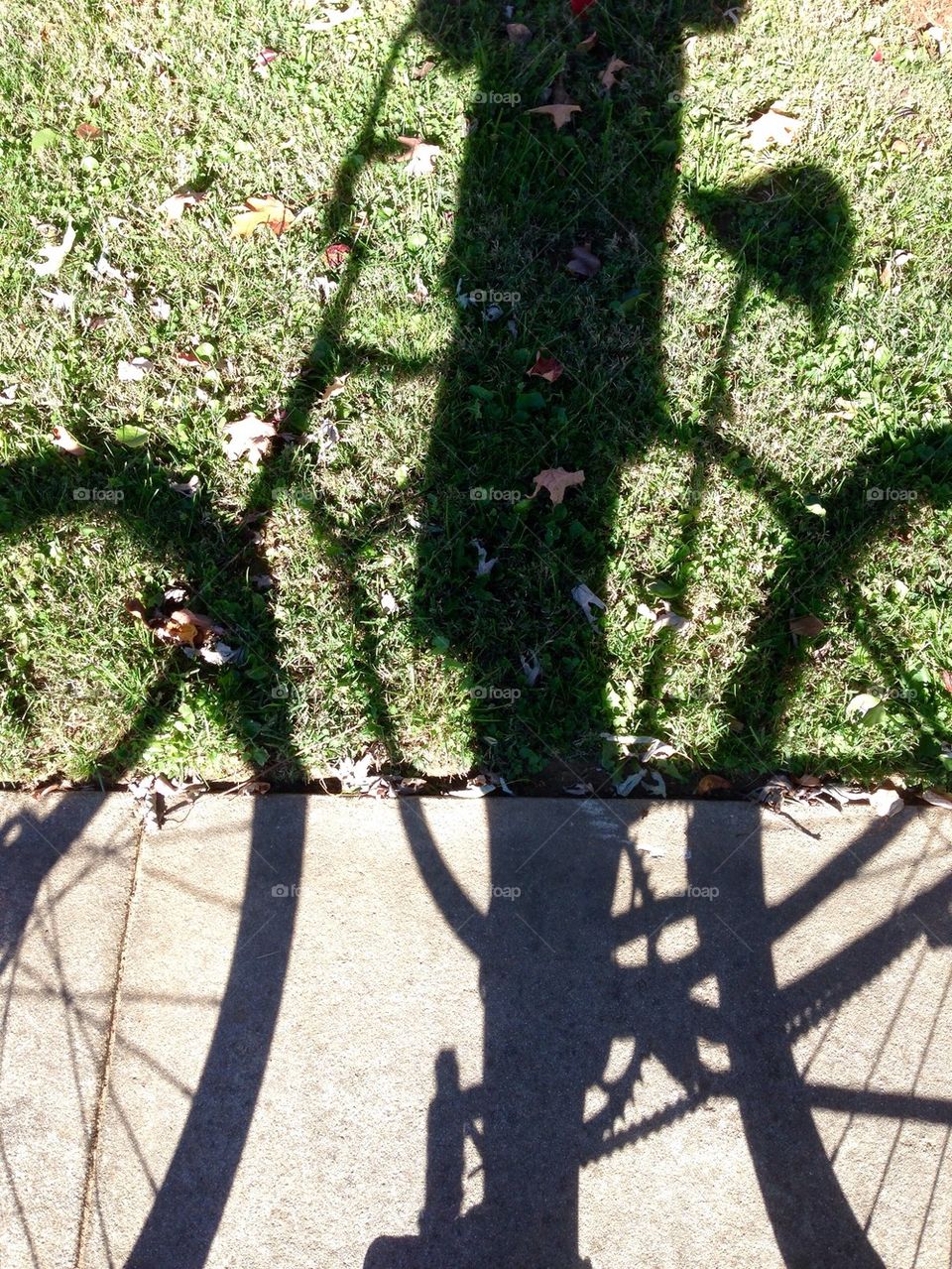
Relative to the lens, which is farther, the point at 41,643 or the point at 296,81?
the point at 296,81

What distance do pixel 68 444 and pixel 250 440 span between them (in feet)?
2.34

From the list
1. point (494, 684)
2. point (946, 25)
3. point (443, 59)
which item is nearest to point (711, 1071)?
point (494, 684)

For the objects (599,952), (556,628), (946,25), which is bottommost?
(599,952)

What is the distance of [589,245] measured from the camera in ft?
12.2

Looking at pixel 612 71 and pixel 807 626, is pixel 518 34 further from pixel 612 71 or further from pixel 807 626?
pixel 807 626

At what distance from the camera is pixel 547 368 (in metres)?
3.48

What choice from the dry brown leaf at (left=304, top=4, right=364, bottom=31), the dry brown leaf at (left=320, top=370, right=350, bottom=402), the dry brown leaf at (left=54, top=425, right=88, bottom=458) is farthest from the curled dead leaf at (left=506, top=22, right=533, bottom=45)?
the dry brown leaf at (left=54, top=425, right=88, bottom=458)

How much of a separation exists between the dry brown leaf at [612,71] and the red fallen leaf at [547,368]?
5.10ft

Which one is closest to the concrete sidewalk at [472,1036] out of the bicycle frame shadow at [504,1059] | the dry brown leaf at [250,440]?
the bicycle frame shadow at [504,1059]

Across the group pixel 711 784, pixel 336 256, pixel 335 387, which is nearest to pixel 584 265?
pixel 336 256

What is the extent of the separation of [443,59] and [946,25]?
2460 mm

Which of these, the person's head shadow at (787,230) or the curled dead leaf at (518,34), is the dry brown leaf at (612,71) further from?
the person's head shadow at (787,230)

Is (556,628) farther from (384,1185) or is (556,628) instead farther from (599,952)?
(384,1185)

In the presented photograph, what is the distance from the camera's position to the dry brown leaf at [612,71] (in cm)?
400
